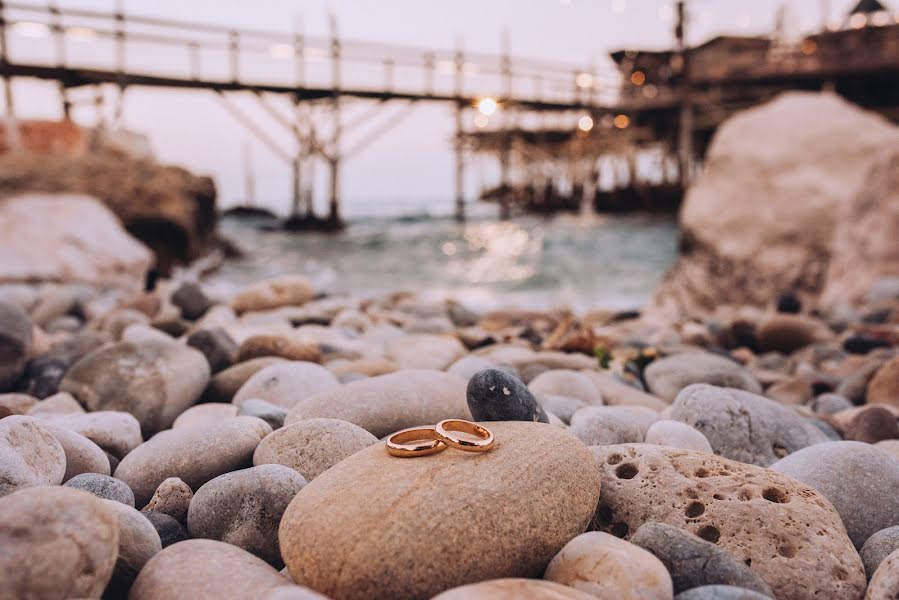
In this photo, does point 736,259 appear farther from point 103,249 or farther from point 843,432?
point 103,249

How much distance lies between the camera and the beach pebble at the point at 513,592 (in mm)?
1034

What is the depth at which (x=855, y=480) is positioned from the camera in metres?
1.66

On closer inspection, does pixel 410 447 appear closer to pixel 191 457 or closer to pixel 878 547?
pixel 191 457

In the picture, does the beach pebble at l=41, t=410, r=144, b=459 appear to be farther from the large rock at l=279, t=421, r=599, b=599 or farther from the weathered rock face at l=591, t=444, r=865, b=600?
the weathered rock face at l=591, t=444, r=865, b=600

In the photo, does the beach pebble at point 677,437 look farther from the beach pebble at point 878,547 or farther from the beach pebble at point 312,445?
the beach pebble at point 312,445

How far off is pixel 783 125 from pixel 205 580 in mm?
8490

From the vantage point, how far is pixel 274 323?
4.57 metres

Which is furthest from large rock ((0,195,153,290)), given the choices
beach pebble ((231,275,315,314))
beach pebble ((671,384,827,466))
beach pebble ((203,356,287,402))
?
beach pebble ((671,384,827,466))

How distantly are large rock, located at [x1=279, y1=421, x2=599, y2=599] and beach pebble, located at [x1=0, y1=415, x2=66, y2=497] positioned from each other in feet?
1.90

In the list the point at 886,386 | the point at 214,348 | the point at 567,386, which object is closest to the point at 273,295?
the point at 214,348

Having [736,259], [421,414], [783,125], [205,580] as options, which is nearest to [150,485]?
[205,580]

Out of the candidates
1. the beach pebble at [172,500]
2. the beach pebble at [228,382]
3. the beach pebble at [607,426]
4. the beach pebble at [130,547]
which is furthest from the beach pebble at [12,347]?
the beach pebble at [607,426]

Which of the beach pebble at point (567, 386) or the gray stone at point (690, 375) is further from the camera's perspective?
the gray stone at point (690, 375)

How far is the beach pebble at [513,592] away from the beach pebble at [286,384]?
1.40 metres
